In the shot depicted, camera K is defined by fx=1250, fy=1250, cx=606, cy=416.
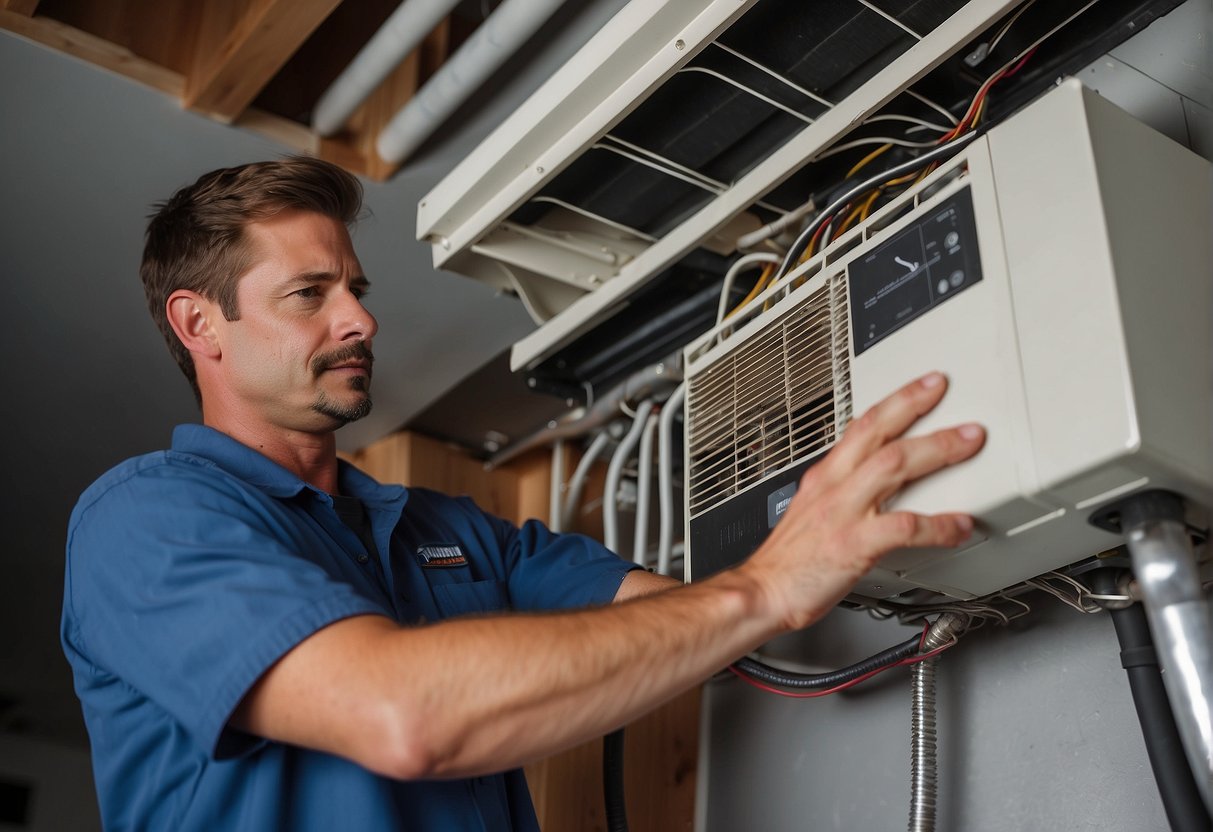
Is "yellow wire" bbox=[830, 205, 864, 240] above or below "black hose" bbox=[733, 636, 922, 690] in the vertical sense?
above

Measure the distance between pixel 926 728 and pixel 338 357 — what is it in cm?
77

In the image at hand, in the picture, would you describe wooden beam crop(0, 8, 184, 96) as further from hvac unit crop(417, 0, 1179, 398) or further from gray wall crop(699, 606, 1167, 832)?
gray wall crop(699, 606, 1167, 832)

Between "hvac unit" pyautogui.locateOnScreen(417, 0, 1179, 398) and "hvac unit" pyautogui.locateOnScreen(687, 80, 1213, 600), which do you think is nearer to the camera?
"hvac unit" pyautogui.locateOnScreen(687, 80, 1213, 600)

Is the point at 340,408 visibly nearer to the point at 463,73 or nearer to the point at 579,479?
the point at 463,73

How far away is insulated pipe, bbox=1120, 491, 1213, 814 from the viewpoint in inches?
34.9

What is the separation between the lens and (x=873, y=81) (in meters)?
1.32

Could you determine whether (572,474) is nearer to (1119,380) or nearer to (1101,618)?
(1101,618)

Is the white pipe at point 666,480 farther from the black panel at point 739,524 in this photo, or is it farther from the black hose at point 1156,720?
the black hose at point 1156,720

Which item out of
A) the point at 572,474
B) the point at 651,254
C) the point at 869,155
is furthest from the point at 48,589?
the point at 869,155

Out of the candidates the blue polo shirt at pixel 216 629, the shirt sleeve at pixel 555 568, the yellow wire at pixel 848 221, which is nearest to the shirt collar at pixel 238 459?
the blue polo shirt at pixel 216 629

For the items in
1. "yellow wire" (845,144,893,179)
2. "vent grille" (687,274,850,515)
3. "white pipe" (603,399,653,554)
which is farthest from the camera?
"white pipe" (603,399,653,554)

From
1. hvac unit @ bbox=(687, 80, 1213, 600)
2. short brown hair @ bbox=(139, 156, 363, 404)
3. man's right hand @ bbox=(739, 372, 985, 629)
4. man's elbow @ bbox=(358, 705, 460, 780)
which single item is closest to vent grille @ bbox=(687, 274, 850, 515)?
hvac unit @ bbox=(687, 80, 1213, 600)

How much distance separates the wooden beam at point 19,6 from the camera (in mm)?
1538

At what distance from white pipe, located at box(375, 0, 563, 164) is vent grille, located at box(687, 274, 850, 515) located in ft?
1.56
